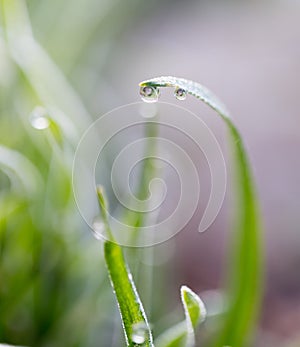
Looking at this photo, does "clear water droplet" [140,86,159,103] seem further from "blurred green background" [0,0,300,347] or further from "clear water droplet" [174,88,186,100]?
"blurred green background" [0,0,300,347]

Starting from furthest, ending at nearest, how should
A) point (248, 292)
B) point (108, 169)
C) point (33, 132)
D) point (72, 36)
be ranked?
point (72, 36) < point (108, 169) < point (33, 132) < point (248, 292)

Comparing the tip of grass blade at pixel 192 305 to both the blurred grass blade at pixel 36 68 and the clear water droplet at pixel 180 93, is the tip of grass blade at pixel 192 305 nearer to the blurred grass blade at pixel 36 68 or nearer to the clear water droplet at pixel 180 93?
the clear water droplet at pixel 180 93

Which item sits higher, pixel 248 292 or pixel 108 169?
pixel 108 169

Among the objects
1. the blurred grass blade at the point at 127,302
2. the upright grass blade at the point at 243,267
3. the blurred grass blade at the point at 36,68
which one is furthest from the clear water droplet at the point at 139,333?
the blurred grass blade at the point at 36,68

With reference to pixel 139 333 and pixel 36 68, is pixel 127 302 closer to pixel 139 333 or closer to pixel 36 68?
pixel 139 333

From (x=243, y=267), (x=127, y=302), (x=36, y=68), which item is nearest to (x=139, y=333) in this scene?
(x=127, y=302)

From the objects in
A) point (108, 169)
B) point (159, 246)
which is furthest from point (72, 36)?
point (159, 246)

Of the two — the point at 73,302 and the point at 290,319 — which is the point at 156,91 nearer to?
the point at 73,302
